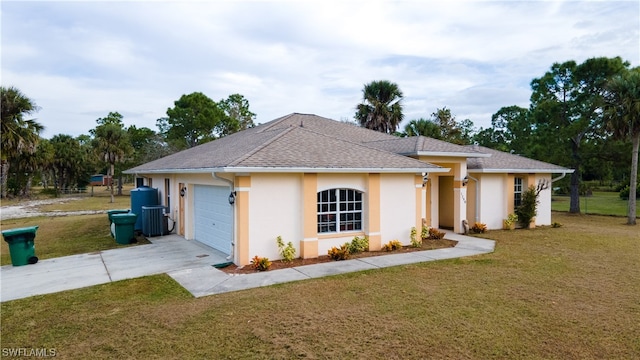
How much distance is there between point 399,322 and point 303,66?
18.3 m

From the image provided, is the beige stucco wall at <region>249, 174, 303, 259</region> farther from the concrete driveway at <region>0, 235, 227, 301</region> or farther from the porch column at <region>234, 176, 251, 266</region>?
the concrete driveway at <region>0, 235, 227, 301</region>

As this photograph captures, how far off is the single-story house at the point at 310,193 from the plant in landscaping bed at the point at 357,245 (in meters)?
0.20

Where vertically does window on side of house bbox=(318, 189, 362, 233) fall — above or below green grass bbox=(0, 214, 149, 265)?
above

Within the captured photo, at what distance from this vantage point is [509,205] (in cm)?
1720

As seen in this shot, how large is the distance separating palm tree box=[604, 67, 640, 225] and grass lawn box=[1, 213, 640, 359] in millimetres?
12580

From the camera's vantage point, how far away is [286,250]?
1003 cm

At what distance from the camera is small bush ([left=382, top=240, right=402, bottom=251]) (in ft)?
38.2

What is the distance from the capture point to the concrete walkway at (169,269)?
812cm

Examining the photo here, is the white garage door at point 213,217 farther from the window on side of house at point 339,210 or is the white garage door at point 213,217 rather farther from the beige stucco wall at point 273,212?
the window on side of house at point 339,210

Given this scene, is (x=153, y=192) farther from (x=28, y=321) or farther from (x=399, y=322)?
(x=399, y=322)

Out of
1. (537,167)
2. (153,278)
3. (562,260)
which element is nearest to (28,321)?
(153,278)

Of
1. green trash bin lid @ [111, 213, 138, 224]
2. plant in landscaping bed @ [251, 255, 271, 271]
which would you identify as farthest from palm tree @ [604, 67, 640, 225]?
green trash bin lid @ [111, 213, 138, 224]

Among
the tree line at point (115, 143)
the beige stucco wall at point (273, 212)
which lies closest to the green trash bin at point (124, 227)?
the beige stucco wall at point (273, 212)

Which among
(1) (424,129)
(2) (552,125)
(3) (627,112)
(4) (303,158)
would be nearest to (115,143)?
(1) (424,129)
